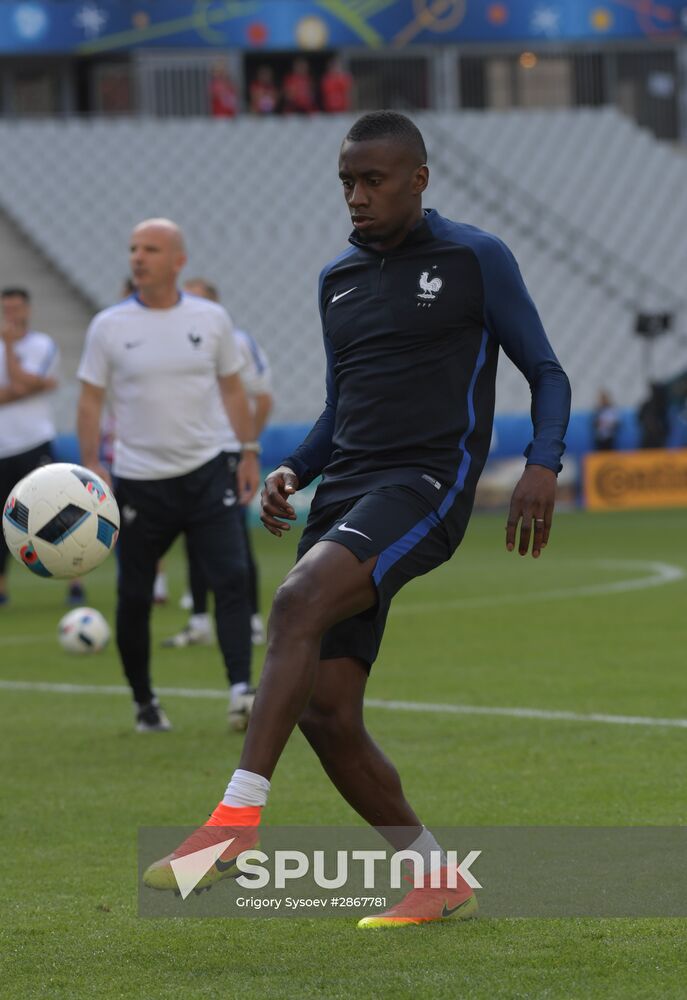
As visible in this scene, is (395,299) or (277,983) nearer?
(277,983)

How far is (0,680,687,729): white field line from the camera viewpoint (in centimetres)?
794

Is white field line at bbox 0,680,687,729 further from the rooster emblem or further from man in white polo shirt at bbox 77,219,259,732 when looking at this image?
the rooster emblem

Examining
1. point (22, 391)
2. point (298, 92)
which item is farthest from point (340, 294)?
point (298, 92)

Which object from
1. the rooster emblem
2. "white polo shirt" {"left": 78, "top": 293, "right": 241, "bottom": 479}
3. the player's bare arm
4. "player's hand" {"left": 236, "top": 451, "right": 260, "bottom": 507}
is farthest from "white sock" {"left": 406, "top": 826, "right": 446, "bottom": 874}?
"player's hand" {"left": 236, "top": 451, "right": 260, "bottom": 507}

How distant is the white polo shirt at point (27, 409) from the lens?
1369 cm

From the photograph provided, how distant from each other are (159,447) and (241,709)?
131cm

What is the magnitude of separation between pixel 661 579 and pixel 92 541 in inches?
404

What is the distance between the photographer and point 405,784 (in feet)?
21.7

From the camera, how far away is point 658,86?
39.4 meters

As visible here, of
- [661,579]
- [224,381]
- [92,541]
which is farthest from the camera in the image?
[661,579]

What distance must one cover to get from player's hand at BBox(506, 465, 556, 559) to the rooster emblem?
579 millimetres

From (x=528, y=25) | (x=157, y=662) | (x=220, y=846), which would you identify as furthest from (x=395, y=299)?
(x=528, y=25)

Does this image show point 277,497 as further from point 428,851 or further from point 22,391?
point 22,391

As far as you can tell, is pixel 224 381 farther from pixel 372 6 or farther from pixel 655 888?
pixel 372 6
